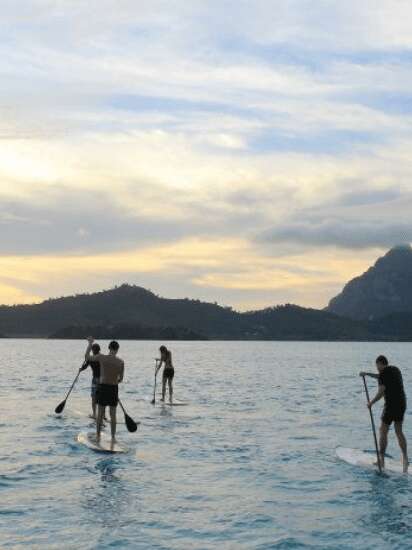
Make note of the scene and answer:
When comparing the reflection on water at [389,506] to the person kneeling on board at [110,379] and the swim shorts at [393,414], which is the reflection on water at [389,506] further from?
the person kneeling on board at [110,379]

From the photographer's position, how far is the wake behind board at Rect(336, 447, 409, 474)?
1664 cm

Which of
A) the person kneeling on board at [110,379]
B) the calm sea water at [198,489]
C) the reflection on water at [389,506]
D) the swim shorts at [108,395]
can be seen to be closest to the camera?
the calm sea water at [198,489]

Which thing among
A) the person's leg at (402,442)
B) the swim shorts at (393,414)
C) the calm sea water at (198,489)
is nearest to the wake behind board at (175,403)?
the calm sea water at (198,489)

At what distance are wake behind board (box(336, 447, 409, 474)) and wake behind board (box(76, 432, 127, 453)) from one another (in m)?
5.47

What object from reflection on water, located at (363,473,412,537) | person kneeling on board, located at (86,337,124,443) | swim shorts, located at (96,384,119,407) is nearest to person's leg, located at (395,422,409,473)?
reflection on water, located at (363,473,412,537)

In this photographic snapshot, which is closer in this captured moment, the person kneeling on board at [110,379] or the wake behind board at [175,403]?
the person kneeling on board at [110,379]

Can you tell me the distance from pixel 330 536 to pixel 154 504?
10.9 feet

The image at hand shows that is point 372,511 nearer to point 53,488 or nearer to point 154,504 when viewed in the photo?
point 154,504

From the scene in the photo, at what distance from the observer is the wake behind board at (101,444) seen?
18297 millimetres

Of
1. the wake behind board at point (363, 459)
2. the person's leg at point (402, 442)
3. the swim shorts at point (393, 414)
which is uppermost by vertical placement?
the swim shorts at point (393, 414)

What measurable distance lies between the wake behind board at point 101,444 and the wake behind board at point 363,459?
547 cm

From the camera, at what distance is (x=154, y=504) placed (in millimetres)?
13203

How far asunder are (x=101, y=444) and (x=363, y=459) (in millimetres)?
6569

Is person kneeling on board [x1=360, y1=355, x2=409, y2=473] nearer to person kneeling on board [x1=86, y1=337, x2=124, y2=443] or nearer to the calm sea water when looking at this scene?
the calm sea water
